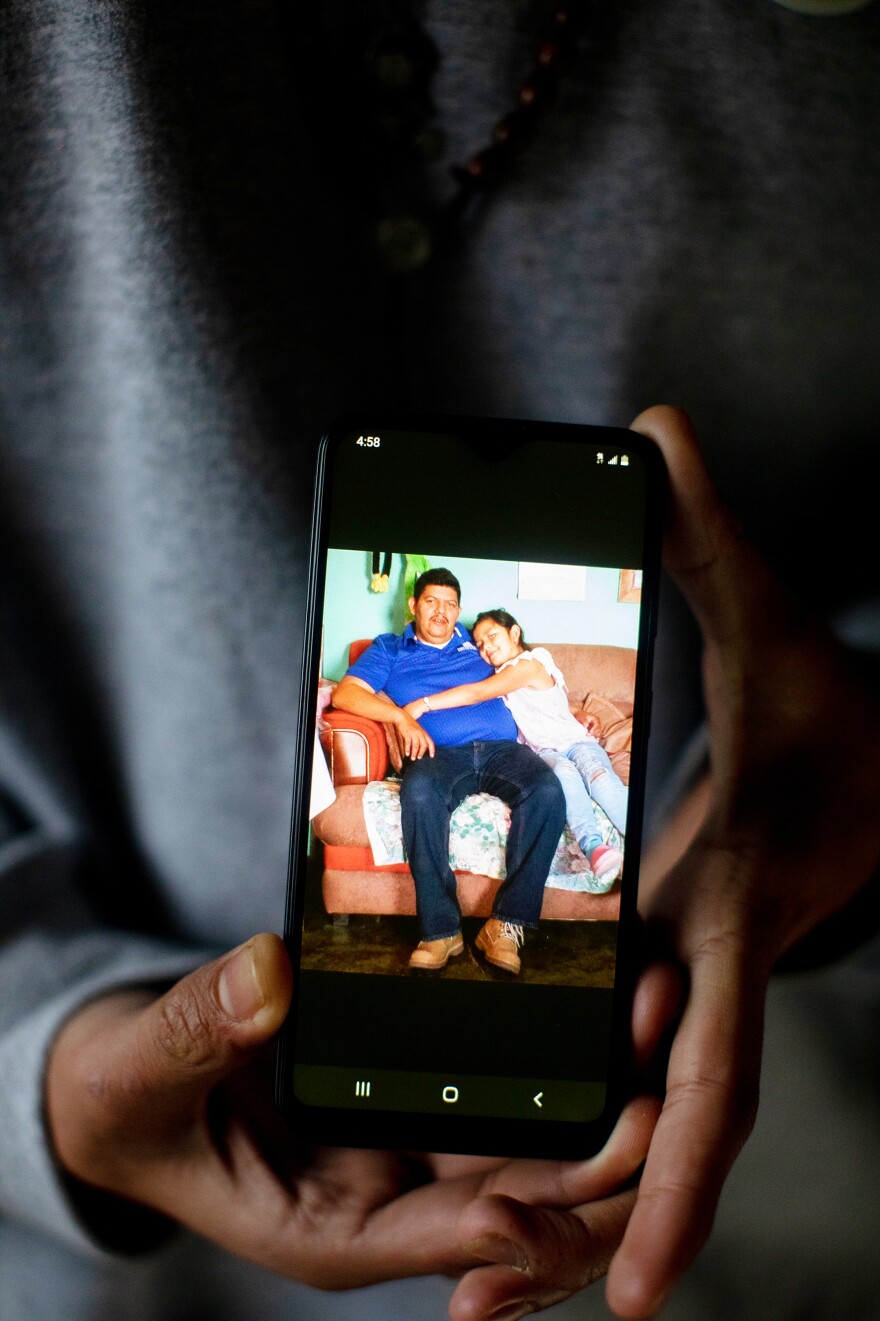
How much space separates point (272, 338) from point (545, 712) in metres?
0.24

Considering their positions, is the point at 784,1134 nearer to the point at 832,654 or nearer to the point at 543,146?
the point at 832,654

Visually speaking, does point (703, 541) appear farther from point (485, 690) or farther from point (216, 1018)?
point (216, 1018)

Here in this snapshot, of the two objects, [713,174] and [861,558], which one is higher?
[713,174]

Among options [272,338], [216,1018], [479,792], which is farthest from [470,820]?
[272,338]

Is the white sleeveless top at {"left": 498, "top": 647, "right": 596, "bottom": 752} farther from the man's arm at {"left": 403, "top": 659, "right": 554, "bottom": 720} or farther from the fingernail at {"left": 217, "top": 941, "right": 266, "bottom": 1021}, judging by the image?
the fingernail at {"left": 217, "top": 941, "right": 266, "bottom": 1021}

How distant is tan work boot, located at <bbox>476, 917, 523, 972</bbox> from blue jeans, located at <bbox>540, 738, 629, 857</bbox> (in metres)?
0.04

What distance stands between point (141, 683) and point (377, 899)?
0.66 ft

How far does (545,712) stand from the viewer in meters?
0.34

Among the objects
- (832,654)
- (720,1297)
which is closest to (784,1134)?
(720,1297)

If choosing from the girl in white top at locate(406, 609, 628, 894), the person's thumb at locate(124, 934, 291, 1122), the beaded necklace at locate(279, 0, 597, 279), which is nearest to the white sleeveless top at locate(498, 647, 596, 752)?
the girl in white top at locate(406, 609, 628, 894)

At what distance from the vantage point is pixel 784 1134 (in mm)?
447

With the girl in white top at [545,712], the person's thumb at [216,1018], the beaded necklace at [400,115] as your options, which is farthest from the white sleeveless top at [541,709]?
the beaded necklace at [400,115]

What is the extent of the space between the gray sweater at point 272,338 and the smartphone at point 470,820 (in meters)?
0.11

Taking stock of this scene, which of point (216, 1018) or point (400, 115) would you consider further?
point (400, 115)
